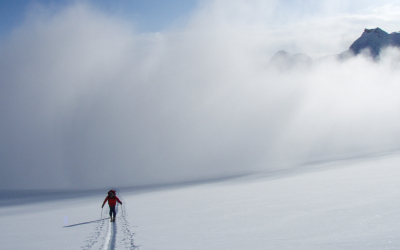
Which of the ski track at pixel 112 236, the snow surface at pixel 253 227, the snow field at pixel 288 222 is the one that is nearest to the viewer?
the snow field at pixel 288 222

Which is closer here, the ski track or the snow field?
the snow field

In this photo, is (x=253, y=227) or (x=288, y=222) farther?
(x=288, y=222)

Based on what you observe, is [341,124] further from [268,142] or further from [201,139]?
[201,139]

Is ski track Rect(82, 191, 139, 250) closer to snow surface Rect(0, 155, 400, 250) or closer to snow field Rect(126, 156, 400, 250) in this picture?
snow surface Rect(0, 155, 400, 250)

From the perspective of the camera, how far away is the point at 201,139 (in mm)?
98750

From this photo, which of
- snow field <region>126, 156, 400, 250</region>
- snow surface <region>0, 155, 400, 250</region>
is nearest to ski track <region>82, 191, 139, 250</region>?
snow surface <region>0, 155, 400, 250</region>

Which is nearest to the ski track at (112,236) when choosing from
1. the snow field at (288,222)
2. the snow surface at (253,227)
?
the snow surface at (253,227)

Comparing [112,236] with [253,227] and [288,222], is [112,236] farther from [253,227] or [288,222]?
[288,222]

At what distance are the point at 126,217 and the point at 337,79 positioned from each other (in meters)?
215

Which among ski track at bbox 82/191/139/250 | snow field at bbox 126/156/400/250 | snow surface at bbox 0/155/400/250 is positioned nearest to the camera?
snow field at bbox 126/156/400/250

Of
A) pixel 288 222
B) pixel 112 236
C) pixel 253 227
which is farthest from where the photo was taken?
pixel 112 236

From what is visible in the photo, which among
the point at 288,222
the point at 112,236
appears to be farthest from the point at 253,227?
the point at 112,236

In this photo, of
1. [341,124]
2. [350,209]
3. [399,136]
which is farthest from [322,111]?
[350,209]

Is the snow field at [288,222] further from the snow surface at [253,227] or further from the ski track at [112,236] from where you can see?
the ski track at [112,236]
